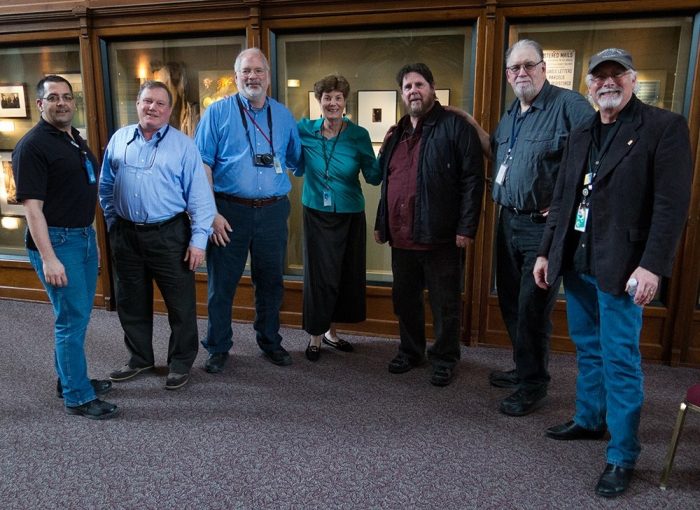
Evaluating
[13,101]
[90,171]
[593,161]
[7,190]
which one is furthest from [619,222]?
[7,190]

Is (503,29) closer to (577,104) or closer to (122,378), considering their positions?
(577,104)

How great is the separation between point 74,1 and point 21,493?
11.3 feet

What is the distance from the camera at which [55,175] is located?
2539mm

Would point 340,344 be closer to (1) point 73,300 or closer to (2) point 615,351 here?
(1) point 73,300

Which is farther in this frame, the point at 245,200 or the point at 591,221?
the point at 245,200

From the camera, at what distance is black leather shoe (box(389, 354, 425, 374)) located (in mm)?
3314

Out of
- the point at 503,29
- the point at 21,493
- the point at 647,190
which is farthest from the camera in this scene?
the point at 503,29

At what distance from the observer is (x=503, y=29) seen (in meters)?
3.43

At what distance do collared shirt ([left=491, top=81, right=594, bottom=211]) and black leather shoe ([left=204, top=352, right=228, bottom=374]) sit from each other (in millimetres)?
1908

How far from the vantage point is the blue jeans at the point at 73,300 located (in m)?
2.61

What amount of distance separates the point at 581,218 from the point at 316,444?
4.96ft

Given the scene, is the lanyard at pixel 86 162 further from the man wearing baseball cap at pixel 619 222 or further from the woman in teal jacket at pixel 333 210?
the man wearing baseball cap at pixel 619 222

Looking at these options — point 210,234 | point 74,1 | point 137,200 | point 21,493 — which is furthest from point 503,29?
point 21,493

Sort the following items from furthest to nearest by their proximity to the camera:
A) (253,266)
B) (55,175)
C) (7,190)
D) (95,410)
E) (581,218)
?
(7,190) < (253,266) < (95,410) < (55,175) < (581,218)
